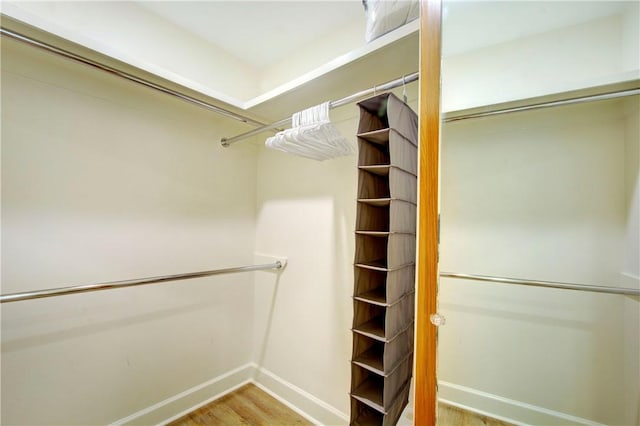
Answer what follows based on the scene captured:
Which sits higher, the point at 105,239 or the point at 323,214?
the point at 323,214

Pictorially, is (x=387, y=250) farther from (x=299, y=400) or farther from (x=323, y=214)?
(x=299, y=400)

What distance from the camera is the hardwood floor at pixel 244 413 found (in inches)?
66.4

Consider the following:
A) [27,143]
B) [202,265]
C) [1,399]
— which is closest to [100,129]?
[27,143]

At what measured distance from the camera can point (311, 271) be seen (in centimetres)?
180

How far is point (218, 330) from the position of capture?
196 centimetres

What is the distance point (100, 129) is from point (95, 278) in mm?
847

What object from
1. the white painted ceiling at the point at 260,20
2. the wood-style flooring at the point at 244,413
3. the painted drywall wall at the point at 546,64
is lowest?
the wood-style flooring at the point at 244,413

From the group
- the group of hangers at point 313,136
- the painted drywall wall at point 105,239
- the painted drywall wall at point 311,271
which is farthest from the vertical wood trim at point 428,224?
the painted drywall wall at point 105,239

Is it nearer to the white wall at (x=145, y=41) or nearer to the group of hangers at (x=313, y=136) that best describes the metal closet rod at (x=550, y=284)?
the group of hangers at (x=313, y=136)

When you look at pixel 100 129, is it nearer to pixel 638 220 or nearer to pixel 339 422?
pixel 339 422

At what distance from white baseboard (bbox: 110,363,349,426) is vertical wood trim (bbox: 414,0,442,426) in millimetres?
1069

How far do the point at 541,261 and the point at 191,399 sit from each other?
2.20 m

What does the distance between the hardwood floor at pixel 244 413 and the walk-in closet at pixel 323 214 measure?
0.01 meters

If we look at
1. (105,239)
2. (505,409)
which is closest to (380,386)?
(505,409)
